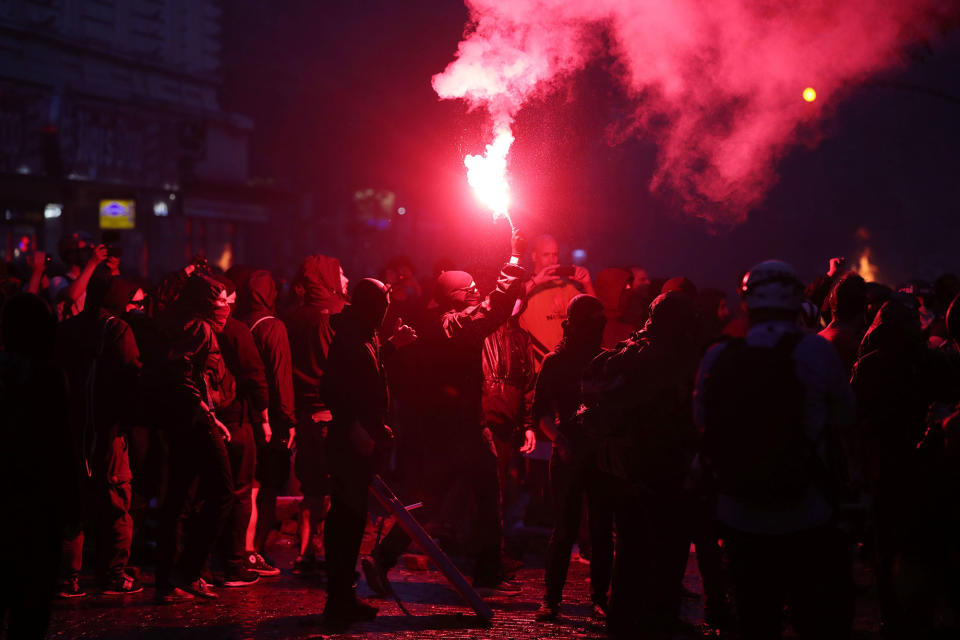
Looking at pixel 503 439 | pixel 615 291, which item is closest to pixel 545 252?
pixel 615 291

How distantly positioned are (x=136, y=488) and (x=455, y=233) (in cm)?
4871

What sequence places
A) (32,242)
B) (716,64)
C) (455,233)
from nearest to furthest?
(716,64) → (32,242) → (455,233)

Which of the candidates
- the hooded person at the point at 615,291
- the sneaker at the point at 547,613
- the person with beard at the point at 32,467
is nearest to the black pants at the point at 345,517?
the sneaker at the point at 547,613

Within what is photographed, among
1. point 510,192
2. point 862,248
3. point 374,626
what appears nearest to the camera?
point 374,626

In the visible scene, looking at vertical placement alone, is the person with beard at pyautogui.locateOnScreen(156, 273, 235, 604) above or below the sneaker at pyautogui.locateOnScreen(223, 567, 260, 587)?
above

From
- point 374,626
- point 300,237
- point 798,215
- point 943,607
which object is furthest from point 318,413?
point 300,237

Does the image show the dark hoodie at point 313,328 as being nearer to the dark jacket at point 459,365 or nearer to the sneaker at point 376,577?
the dark jacket at point 459,365

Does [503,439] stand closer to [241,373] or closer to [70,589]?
[241,373]

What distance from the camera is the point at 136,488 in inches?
314

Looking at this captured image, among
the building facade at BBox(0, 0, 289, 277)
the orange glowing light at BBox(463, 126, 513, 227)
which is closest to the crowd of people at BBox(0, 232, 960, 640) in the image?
the orange glowing light at BBox(463, 126, 513, 227)

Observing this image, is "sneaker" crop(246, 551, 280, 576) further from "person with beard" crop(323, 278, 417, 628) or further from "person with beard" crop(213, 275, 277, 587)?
"person with beard" crop(323, 278, 417, 628)

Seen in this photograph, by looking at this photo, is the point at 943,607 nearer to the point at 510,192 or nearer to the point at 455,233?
the point at 510,192

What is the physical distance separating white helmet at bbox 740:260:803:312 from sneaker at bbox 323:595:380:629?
3423 mm

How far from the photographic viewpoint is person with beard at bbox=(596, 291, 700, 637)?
596cm
